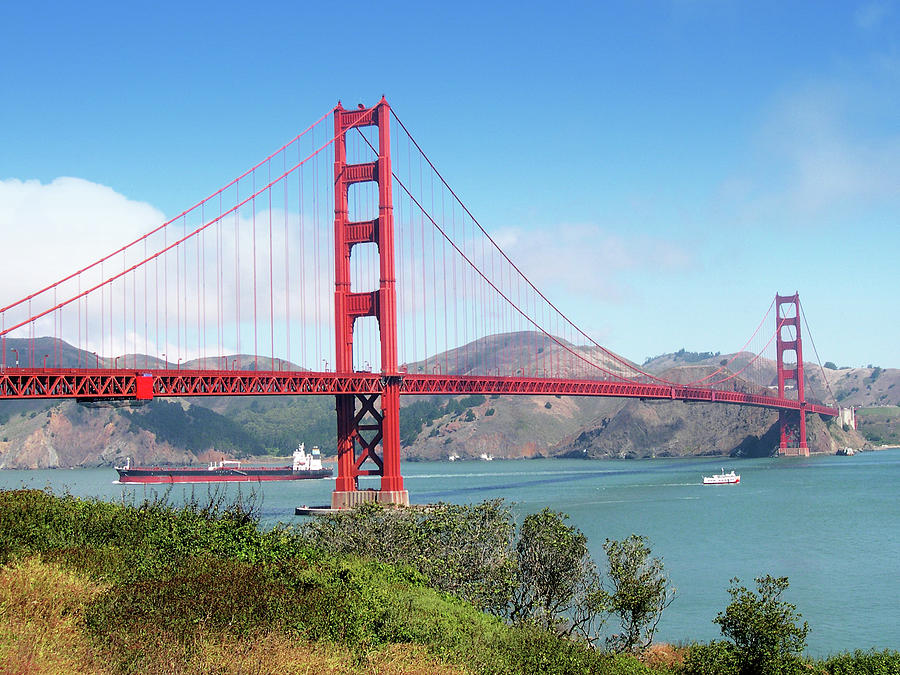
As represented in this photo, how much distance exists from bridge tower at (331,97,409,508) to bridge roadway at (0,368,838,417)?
131 cm

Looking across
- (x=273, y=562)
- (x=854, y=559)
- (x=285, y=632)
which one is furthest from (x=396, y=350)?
(x=285, y=632)

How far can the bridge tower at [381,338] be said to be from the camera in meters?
61.4

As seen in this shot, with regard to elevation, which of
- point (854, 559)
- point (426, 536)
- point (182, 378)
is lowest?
point (854, 559)

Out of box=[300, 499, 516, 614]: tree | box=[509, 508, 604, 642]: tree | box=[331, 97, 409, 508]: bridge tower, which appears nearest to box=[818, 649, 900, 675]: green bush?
box=[509, 508, 604, 642]: tree

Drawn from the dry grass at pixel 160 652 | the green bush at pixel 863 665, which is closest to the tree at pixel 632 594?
the green bush at pixel 863 665

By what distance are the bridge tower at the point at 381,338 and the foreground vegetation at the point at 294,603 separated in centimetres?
3219

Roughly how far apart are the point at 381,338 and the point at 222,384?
1273 cm

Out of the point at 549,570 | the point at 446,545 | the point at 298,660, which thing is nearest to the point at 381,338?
the point at 446,545

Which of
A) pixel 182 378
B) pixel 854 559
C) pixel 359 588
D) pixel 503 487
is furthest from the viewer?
pixel 503 487

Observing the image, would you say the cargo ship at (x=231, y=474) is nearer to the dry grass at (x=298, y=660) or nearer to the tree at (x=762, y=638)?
the tree at (x=762, y=638)

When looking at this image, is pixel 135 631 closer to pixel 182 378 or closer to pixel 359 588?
pixel 359 588

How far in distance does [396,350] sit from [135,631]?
49757mm

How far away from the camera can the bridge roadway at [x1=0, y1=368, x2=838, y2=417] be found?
43312 mm

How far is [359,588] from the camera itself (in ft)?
58.7
